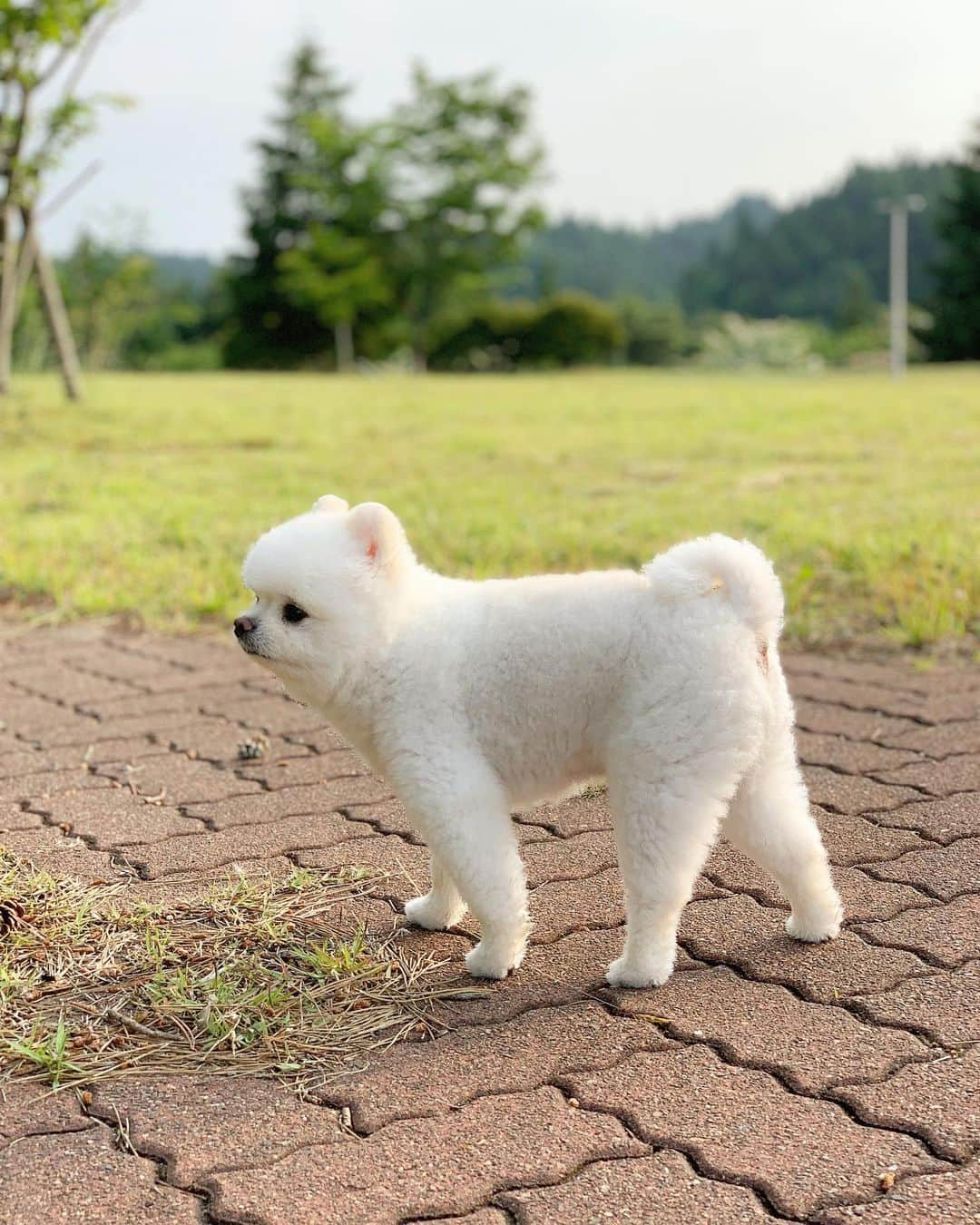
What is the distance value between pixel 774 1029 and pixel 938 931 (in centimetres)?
60

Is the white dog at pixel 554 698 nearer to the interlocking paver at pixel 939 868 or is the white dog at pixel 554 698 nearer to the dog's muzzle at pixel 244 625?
the dog's muzzle at pixel 244 625

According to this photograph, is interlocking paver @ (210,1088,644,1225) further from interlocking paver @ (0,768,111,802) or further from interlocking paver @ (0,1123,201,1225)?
interlocking paver @ (0,768,111,802)

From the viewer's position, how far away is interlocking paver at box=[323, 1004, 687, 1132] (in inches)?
92.3

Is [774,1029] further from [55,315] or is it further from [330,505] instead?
[55,315]

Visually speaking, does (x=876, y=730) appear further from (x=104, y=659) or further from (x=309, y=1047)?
(x=104, y=659)

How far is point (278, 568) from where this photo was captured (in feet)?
8.85

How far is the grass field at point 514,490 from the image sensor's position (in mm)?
6180

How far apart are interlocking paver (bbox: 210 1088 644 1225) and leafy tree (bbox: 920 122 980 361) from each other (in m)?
43.8

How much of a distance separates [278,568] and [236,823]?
1243 mm

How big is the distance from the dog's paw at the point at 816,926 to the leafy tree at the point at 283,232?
41906 mm

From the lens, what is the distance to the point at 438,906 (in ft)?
9.97

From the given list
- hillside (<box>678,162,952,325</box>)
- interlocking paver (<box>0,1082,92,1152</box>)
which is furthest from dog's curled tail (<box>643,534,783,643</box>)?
hillside (<box>678,162,952,325</box>)

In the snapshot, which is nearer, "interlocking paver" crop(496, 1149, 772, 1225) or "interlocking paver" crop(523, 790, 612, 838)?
"interlocking paver" crop(496, 1149, 772, 1225)

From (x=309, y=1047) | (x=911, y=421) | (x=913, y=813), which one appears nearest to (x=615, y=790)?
(x=309, y=1047)
